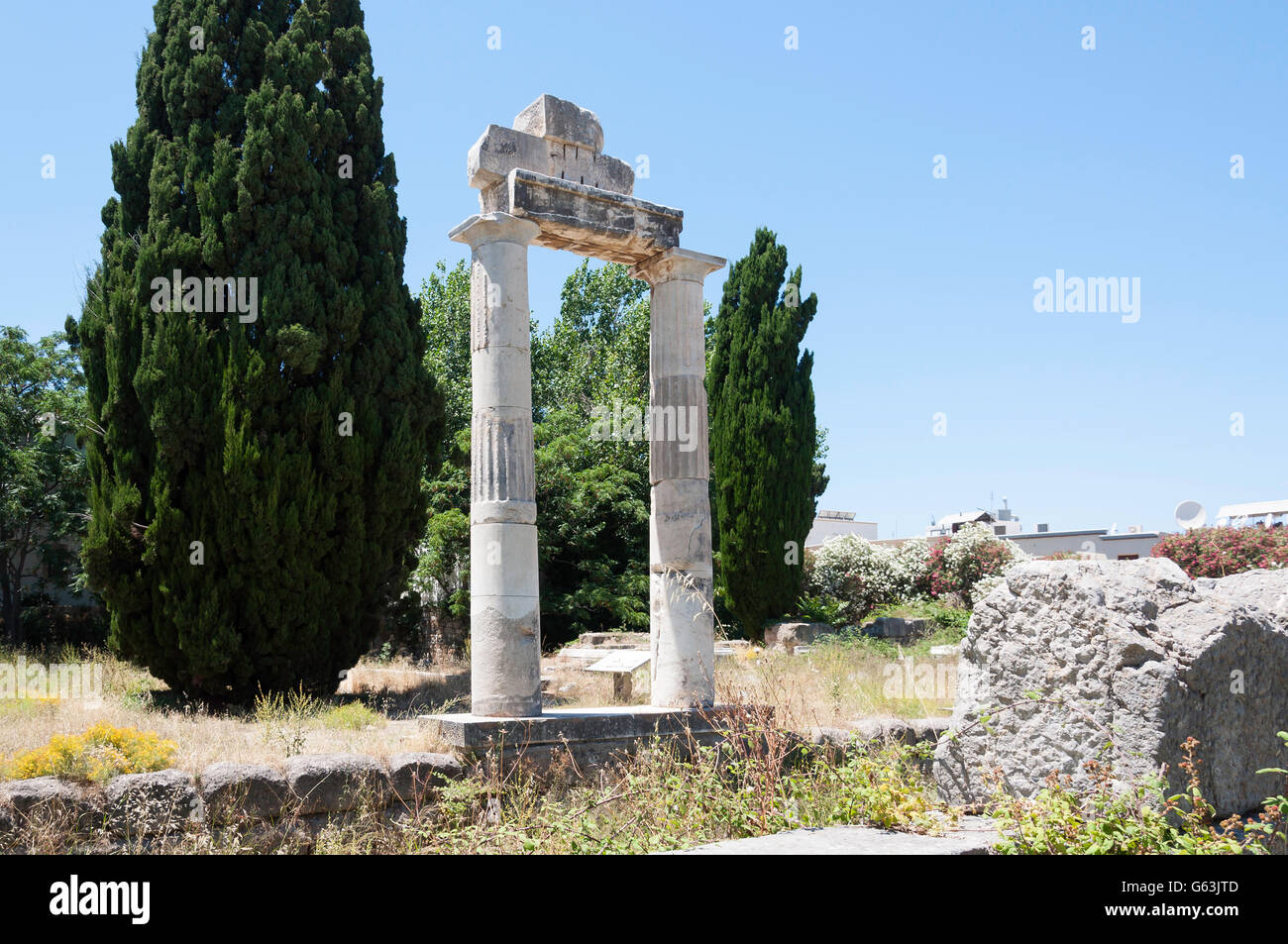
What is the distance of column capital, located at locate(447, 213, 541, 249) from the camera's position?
7.42 m

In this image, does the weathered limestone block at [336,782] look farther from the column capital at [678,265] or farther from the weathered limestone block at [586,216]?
the column capital at [678,265]

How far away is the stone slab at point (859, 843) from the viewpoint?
12.6 feet

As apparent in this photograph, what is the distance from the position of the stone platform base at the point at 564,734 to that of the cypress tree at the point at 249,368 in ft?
10.7

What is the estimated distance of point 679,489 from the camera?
8.25 meters

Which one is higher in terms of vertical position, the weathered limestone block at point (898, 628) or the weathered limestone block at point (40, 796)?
the weathered limestone block at point (40, 796)

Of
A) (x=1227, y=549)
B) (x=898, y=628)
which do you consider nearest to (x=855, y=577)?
(x=898, y=628)

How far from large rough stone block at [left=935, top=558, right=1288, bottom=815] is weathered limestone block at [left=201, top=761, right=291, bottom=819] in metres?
3.93

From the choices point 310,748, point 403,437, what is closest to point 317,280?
point 403,437

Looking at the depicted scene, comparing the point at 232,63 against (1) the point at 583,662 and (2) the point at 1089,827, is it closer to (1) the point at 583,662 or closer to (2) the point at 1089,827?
(1) the point at 583,662

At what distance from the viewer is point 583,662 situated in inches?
471

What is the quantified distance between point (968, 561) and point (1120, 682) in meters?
13.5

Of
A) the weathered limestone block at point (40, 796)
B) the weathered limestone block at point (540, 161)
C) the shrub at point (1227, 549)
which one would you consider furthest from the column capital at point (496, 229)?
the shrub at point (1227, 549)

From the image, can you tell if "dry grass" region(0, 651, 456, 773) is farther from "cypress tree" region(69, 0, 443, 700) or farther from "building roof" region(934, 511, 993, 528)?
"building roof" region(934, 511, 993, 528)
